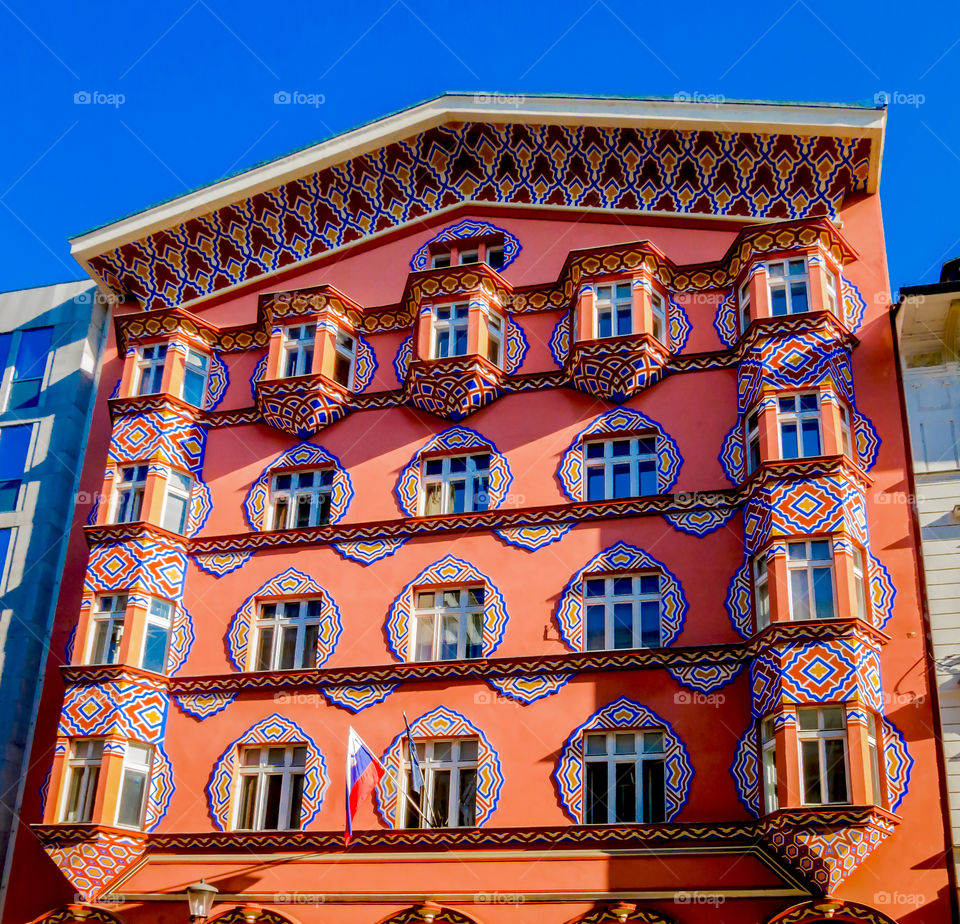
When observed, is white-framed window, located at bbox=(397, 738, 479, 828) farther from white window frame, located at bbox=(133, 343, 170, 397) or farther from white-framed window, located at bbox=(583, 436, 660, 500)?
white window frame, located at bbox=(133, 343, 170, 397)

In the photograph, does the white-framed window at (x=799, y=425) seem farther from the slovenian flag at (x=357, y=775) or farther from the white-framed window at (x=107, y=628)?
the white-framed window at (x=107, y=628)

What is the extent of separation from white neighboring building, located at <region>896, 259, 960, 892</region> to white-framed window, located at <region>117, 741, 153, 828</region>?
1726cm

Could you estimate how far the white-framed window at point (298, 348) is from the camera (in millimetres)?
33844

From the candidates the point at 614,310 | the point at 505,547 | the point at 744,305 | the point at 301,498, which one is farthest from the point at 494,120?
the point at 505,547


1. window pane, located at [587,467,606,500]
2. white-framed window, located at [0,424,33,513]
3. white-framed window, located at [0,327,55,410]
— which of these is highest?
white-framed window, located at [0,327,55,410]

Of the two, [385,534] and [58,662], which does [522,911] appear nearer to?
[385,534]

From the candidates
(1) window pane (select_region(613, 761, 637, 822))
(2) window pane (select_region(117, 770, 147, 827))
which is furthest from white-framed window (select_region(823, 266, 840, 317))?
(2) window pane (select_region(117, 770, 147, 827))

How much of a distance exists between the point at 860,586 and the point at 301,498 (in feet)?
44.6

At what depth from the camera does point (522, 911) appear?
26.2 meters

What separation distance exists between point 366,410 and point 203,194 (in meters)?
7.94

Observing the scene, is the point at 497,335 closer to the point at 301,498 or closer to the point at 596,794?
the point at 301,498

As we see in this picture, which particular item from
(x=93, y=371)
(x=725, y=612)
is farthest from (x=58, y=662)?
(x=725, y=612)

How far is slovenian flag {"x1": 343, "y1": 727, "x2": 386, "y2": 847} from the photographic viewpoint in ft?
86.2

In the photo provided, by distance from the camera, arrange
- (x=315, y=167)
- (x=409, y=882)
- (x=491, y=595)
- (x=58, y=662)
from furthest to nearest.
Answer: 1. (x=315, y=167)
2. (x=58, y=662)
3. (x=491, y=595)
4. (x=409, y=882)
